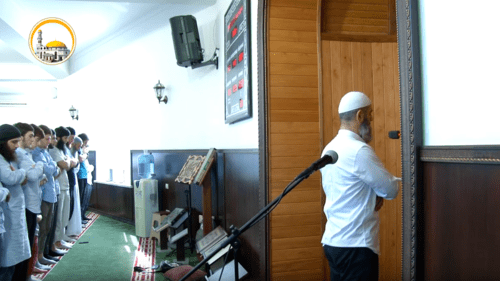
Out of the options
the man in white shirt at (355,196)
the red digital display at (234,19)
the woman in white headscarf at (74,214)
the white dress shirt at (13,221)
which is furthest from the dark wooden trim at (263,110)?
the woman in white headscarf at (74,214)

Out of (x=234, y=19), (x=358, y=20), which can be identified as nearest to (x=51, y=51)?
(x=234, y=19)

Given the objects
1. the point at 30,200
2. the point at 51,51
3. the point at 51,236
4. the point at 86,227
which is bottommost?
the point at 86,227

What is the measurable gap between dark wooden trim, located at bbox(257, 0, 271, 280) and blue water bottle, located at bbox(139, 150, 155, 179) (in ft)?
15.8

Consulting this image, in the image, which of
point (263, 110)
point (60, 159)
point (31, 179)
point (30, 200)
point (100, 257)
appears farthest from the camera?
point (60, 159)

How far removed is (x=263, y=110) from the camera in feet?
12.1

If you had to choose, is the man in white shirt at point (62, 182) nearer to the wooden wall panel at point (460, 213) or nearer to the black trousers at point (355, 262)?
the black trousers at point (355, 262)

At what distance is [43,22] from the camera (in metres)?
6.77

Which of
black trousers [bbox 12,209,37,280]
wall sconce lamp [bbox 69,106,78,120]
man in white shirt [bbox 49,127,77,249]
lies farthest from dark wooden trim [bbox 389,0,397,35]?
wall sconce lamp [bbox 69,106,78,120]

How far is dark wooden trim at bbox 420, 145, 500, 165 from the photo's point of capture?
137 cm

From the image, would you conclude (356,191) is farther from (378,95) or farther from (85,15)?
(85,15)

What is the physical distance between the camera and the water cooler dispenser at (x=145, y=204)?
23.8ft

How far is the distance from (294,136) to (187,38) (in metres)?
3.16

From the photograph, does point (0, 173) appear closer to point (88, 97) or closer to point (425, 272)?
point (425, 272)

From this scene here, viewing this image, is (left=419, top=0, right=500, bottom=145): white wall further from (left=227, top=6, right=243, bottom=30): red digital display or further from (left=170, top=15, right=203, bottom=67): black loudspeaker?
(left=170, top=15, right=203, bottom=67): black loudspeaker
